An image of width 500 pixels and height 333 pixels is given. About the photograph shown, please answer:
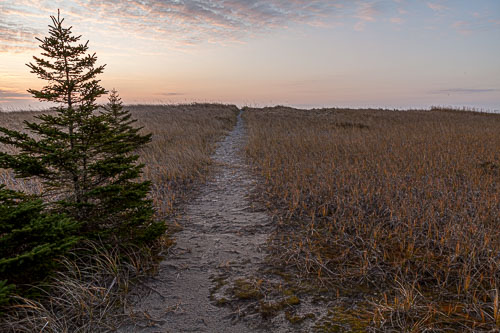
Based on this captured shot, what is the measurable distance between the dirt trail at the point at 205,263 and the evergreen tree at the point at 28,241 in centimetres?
95

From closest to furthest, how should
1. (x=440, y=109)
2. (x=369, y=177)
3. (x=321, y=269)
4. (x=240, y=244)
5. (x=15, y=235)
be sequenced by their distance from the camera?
(x=15, y=235) → (x=321, y=269) → (x=240, y=244) → (x=369, y=177) → (x=440, y=109)

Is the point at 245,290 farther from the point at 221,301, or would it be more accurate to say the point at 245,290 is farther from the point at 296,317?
the point at 296,317

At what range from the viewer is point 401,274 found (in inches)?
124

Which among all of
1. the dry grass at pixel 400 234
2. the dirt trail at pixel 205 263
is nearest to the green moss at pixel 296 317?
the dirt trail at pixel 205 263

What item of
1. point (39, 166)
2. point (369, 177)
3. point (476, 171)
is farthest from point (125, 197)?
point (476, 171)

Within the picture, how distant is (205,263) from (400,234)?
2.64 metres

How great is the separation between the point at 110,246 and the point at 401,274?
3.27 meters

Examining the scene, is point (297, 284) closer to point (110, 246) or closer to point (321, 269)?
point (321, 269)

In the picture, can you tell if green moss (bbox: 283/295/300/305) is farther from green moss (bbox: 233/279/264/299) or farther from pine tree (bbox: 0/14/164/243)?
pine tree (bbox: 0/14/164/243)

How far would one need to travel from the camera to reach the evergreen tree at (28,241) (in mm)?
2590

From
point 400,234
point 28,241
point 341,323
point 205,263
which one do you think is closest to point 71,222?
point 28,241

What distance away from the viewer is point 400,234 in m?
4.09

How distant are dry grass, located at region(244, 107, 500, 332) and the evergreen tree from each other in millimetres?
2459

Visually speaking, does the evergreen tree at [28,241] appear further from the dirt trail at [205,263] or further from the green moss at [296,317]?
the green moss at [296,317]
